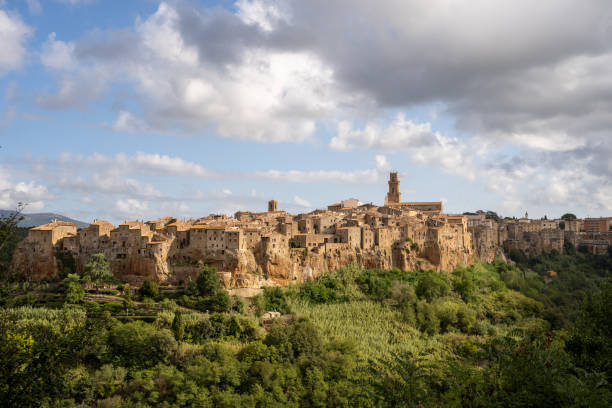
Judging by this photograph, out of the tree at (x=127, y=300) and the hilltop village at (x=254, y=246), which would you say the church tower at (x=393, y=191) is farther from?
the tree at (x=127, y=300)

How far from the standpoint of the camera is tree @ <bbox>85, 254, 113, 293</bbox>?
39562 mm

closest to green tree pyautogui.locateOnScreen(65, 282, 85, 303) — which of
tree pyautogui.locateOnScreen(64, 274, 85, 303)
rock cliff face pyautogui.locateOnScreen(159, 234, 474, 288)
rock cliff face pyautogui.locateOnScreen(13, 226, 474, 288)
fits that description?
tree pyautogui.locateOnScreen(64, 274, 85, 303)

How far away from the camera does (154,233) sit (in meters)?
42.2

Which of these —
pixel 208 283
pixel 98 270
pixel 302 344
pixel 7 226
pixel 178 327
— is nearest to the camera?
pixel 7 226

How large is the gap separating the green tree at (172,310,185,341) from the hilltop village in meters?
6.94

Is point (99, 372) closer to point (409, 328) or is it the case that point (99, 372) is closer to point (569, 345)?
point (409, 328)

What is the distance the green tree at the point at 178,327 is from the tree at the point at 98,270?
1008 cm

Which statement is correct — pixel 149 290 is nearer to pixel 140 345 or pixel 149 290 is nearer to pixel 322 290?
pixel 140 345

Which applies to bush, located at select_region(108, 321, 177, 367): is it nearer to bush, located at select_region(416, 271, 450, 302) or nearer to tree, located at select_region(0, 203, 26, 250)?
tree, located at select_region(0, 203, 26, 250)

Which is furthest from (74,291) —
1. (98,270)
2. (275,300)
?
(275,300)

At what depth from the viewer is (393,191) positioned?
85.8 metres

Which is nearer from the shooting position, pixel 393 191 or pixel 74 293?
pixel 74 293

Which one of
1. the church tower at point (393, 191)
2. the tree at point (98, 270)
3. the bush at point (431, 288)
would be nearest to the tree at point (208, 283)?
the tree at point (98, 270)

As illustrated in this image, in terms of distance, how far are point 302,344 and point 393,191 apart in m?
56.8
